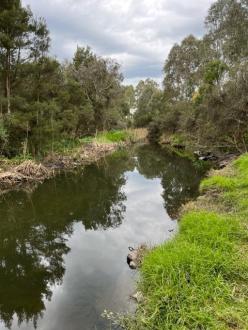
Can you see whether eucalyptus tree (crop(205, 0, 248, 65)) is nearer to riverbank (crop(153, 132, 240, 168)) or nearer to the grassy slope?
riverbank (crop(153, 132, 240, 168))

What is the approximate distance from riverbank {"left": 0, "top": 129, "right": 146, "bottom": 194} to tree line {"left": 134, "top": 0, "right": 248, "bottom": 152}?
338 inches

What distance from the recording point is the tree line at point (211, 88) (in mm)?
19453

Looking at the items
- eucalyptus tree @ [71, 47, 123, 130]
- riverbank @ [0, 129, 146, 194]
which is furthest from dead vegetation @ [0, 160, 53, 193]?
eucalyptus tree @ [71, 47, 123, 130]

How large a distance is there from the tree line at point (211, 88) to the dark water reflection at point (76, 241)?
4858 millimetres

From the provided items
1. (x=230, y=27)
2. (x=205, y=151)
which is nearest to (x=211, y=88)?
(x=205, y=151)

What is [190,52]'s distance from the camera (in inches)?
1679

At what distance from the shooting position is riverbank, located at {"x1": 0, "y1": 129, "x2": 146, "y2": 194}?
616 inches

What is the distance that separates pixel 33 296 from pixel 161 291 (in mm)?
2624

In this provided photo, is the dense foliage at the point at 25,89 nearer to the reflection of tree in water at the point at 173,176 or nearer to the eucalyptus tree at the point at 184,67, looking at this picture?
the reflection of tree in water at the point at 173,176

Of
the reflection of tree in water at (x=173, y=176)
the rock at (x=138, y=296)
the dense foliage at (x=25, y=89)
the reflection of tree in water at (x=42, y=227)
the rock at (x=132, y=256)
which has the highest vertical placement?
the dense foliage at (x=25, y=89)

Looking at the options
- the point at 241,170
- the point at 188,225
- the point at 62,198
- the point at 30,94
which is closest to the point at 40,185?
the point at 62,198

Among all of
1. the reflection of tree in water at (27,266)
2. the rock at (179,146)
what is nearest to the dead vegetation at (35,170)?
the reflection of tree in water at (27,266)

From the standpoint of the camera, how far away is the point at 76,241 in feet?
29.0

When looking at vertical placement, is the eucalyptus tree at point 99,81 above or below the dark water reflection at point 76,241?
above
